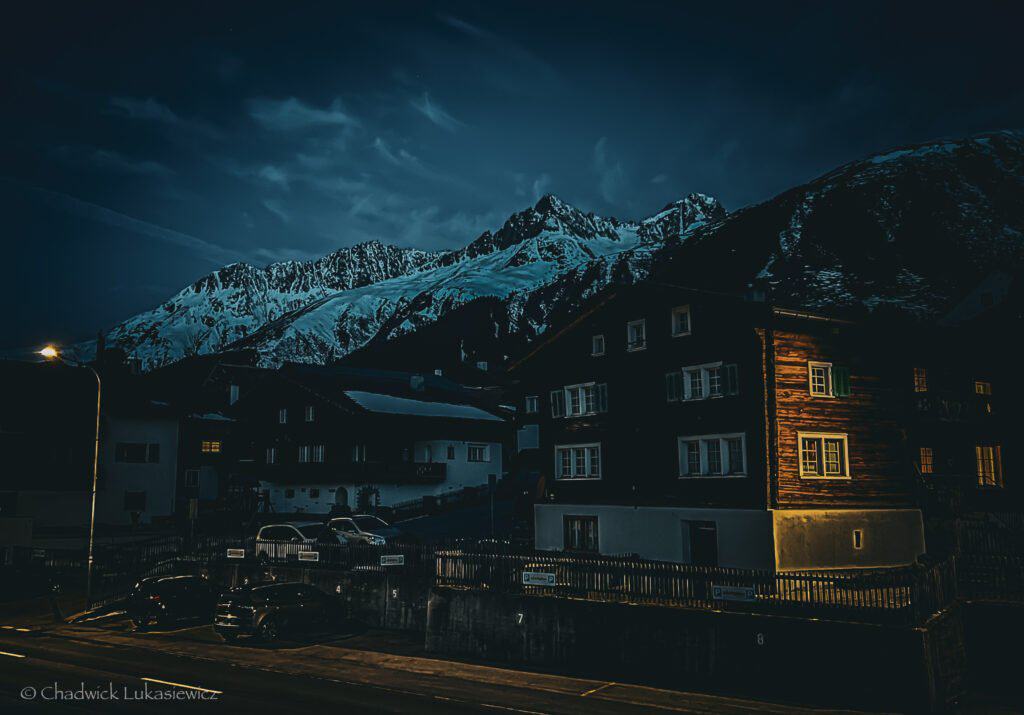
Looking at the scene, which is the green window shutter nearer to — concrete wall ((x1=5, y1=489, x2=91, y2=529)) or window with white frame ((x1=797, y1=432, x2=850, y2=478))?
window with white frame ((x1=797, y1=432, x2=850, y2=478))

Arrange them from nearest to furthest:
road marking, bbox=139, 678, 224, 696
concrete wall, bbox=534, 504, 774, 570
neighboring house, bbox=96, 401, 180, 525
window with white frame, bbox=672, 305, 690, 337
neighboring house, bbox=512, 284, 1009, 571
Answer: road marking, bbox=139, 678, 224, 696
concrete wall, bbox=534, 504, 774, 570
neighboring house, bbox=512, 284, 1009, 571
window with white frame, bbox=672, 305, 690, 337
neighboring house, bbox=96, 401, 180, 525

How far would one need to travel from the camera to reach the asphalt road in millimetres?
19031

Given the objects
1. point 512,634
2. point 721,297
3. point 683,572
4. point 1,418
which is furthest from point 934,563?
point 1,418

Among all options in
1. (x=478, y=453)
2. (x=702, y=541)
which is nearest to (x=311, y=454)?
(x=478, y=453)

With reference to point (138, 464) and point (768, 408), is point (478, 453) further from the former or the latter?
point (768, 408)

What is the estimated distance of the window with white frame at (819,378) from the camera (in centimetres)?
3712

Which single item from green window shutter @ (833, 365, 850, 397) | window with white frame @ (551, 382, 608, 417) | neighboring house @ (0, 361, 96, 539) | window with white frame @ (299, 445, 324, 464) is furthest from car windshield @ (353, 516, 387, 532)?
neighboring house @ (0, 361, 96, 539)

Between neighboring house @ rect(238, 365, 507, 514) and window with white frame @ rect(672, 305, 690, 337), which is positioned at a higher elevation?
window with white frame @ rect(672, 305, 690, 337)

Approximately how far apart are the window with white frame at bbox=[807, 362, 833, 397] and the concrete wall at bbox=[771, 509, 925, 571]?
17.6ft

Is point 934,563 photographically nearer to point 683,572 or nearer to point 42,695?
point 683,572

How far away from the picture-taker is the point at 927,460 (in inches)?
1705

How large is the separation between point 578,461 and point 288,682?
976 inches

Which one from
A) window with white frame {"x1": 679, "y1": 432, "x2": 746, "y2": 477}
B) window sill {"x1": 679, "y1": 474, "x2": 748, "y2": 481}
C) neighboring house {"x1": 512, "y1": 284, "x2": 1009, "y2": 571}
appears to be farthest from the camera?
window with white frame {"x1": 679, "y1": 432, "x2": 746, "y2": 477}

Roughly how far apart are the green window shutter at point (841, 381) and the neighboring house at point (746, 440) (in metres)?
0.07
